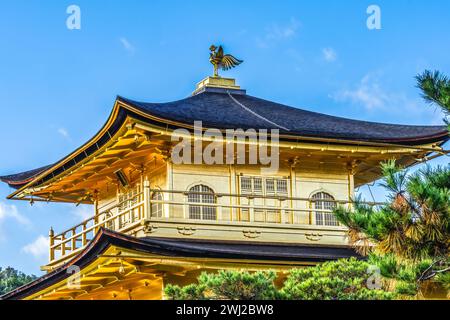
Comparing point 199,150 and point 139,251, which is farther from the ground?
point 199,150

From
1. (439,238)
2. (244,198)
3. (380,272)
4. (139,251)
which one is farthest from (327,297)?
(244,198)

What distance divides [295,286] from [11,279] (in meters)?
40.4

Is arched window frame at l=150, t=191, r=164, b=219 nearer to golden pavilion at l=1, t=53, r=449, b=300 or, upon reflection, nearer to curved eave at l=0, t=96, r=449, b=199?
golden pavilion at l=1, t=53, r=449, b=300

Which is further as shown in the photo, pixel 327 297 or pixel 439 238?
pixel 327 297

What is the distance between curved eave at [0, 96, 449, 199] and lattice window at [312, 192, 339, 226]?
1685mm

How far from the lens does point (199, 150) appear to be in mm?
24734

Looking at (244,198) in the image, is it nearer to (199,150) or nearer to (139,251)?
(199,150)

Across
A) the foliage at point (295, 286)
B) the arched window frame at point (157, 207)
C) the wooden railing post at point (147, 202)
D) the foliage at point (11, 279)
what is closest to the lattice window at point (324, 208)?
the arched window frame at point (157, 207)

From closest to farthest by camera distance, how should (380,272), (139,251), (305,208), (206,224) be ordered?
(380,272), (139,251), (206,224), (305,208)

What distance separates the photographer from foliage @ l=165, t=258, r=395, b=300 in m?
17.7

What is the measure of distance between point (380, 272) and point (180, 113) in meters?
8.13
